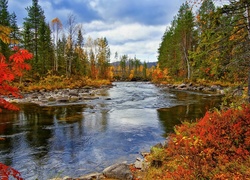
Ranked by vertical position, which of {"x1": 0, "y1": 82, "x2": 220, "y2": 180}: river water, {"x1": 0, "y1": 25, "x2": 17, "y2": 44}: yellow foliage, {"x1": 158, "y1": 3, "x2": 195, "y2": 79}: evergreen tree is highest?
{"x1": 158, "y1": 3, "x2": 195, "y2": 79}: evergreen tree

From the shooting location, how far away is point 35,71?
111 ft

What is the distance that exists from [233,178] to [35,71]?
3501 cm

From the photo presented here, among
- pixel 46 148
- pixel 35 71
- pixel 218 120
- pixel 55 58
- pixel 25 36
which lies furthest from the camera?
pixel 55 58

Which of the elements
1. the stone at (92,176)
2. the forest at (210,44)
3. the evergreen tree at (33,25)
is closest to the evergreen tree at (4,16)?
the evergreen tree at (33,25)

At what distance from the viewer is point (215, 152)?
476 centimetres

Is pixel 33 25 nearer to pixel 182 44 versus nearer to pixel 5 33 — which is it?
pixel 182 44

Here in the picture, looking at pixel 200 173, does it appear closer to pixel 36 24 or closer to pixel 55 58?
pixel 36 24

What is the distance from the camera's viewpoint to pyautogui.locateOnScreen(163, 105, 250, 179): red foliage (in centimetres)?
407

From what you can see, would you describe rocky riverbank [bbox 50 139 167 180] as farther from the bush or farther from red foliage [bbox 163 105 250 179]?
red foliage [bbox 163 105 250 179]

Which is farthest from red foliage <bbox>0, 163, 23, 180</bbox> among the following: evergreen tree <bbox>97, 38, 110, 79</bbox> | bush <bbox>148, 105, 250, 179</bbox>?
evergreen tree <bbox>97, 38, 110, 79</bbox>

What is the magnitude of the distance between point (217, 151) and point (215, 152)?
0.07 meters

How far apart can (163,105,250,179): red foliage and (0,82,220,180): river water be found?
2224 mm

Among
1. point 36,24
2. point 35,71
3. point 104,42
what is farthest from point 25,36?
point 104,42

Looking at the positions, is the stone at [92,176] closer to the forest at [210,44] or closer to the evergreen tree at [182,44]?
the forest at [210,44]
